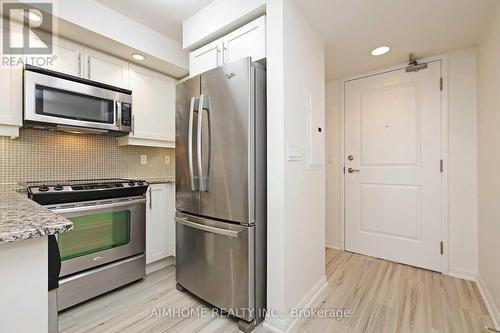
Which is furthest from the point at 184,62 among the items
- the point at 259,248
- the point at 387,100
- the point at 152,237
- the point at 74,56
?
the point at 387,100

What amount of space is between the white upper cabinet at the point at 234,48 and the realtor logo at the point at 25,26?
3.50 ft

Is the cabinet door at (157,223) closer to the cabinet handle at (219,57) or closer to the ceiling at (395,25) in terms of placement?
the cabinet handle at (219,57)

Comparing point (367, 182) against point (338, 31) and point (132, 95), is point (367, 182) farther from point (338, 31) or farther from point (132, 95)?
point (132, 95)

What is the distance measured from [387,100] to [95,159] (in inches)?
127

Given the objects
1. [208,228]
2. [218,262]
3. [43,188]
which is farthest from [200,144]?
[43,188]

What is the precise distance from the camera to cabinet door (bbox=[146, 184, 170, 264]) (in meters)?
2.28

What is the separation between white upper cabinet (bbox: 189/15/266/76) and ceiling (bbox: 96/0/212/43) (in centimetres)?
30

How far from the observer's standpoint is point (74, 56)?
193 centimetres

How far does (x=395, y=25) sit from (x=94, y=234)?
2968mm

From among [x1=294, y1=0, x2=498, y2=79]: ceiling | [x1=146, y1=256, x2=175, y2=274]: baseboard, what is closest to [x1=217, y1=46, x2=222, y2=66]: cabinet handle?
[x1=294, y1=0, x2=498, y2=79]: ceiling

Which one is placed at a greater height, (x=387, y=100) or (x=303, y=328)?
(x=387, y=100)

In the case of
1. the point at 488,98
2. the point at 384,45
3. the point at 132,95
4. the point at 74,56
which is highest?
the point at 384,45

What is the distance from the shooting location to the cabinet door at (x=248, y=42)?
1608 millimetres

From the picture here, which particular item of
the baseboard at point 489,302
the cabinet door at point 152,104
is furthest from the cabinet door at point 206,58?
the baseboard at point 489,302
